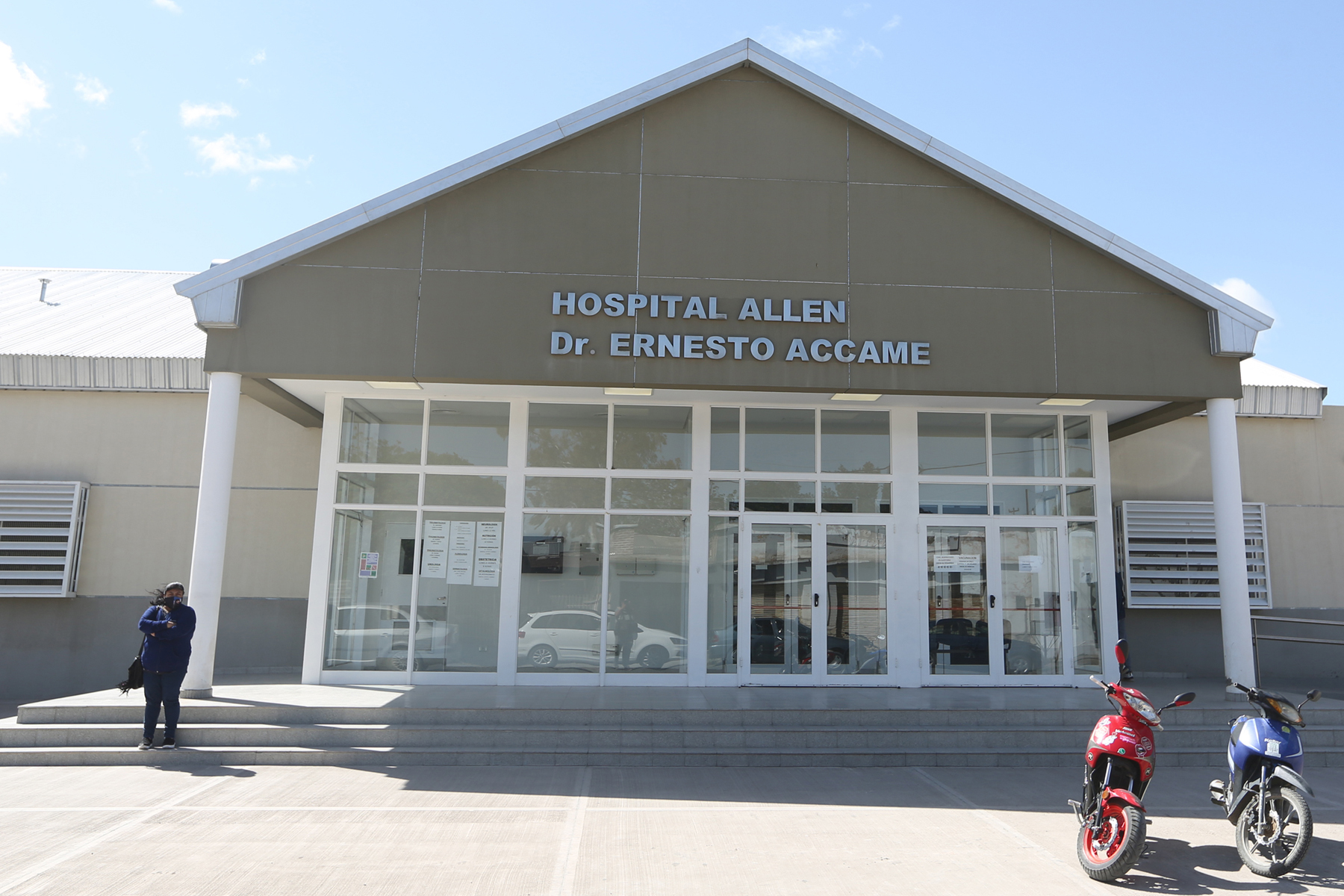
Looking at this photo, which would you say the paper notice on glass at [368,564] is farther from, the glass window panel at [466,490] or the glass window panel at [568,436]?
the glass window panel at [568,436]

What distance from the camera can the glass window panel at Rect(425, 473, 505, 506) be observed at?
40.1ft

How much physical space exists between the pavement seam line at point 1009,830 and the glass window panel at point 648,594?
3.90m

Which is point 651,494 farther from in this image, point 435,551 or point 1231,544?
point 1231,544

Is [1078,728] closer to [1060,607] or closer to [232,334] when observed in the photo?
[1060,607]

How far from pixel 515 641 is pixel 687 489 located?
307 cm

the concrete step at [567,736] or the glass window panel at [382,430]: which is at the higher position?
the glass window panel at [382,430]

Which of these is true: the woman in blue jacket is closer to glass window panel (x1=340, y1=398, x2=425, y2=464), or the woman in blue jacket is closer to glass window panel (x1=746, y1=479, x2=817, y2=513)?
glass window panel (x1=340, y1=398, x2=425, y2=464)

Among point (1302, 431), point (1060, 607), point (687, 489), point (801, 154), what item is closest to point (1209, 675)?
point (1060, 607)

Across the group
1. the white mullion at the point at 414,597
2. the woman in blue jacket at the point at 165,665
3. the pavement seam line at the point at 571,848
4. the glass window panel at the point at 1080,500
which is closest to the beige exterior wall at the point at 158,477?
the white mullion at the point at 414,597

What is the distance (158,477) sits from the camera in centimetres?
1372

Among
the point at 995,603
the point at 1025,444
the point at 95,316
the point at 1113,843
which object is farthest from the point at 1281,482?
the point at 95,316

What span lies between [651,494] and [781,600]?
227 centimetres

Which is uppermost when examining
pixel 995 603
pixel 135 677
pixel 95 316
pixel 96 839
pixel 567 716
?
pixel 95 316

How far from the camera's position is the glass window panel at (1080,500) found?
1254cm
